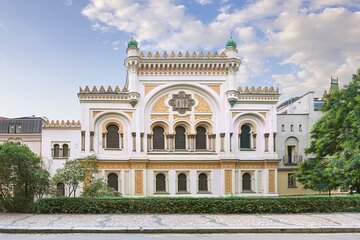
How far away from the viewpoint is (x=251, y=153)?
1430 inches

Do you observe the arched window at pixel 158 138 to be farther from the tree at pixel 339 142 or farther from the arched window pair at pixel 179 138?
the tree at pixel 339 142

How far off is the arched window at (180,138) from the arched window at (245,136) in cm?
508

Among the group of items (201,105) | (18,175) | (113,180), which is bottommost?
(113,180)

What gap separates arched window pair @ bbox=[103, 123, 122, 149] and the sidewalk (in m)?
18.2

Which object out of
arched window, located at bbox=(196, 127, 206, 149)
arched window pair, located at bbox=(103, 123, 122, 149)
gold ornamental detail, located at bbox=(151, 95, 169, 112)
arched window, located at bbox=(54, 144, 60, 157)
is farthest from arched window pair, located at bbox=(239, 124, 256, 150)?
arched window, located at bbox=(54, 144, 60, 157)

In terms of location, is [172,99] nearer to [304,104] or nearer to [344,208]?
[304,104]

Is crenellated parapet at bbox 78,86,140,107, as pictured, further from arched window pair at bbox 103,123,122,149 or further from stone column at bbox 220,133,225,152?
stone column at bbox 220,133,225,152

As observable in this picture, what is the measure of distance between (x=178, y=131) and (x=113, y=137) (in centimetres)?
561

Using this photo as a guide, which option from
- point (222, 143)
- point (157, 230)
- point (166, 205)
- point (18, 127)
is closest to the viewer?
point (157, 230)

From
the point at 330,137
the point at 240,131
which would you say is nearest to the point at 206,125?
the point at 240,131

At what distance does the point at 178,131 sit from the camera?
119 feet

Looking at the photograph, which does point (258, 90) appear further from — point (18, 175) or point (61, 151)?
point (18, 175)

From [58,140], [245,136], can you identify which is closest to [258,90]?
[245,136]

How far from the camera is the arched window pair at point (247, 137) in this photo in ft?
120
